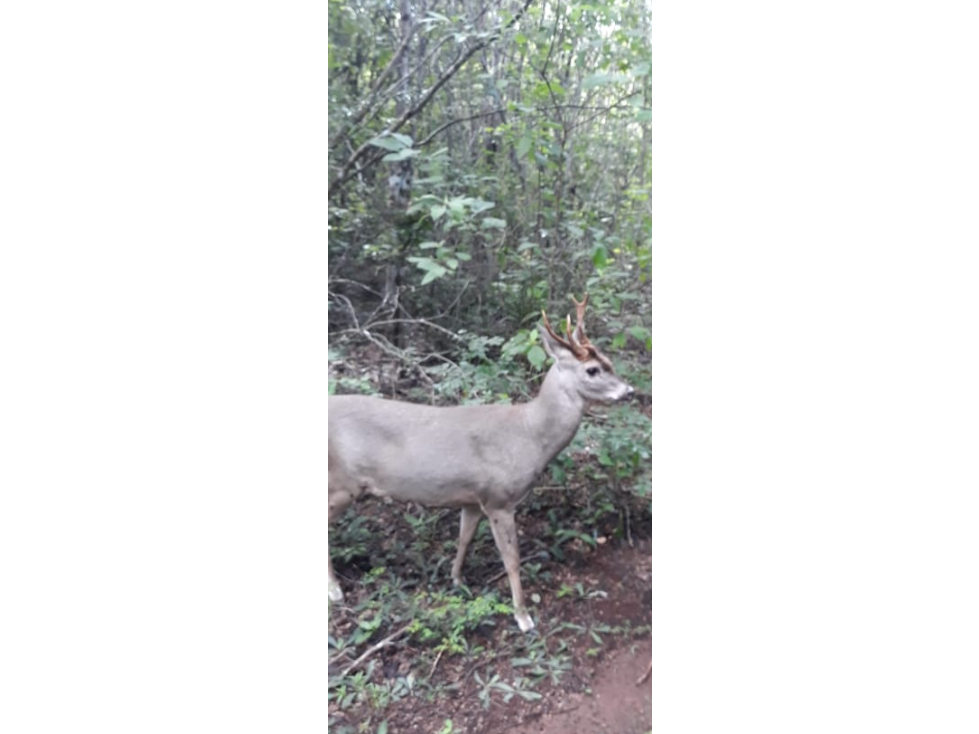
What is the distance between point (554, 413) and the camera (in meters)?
1.60

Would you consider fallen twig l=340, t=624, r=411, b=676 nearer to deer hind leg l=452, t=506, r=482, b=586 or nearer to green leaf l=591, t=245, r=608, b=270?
deer hind leg l=452, t=506, r=482, b=586

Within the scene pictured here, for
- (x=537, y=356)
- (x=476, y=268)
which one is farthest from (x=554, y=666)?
(x=476, y=268)

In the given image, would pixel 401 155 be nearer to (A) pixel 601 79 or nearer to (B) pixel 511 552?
(A) pixel 601 79

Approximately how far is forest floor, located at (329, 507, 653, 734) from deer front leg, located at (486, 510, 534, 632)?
0.02 meters

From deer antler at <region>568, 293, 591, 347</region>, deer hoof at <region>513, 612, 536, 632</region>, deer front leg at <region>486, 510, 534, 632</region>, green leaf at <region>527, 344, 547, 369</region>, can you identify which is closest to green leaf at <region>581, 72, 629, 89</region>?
deer antler at <region>568, 293, 591, 347</region>

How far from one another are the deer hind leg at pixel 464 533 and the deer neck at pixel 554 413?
0.24m

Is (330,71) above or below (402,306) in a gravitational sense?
above

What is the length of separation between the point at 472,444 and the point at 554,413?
24cm

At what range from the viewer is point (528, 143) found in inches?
53.6

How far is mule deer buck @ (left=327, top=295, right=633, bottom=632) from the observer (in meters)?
1.46

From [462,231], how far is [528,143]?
10.0 inches

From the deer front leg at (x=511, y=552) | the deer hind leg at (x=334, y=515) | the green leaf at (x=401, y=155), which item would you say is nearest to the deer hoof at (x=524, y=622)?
the deer front leg at (x=511, y=552)
